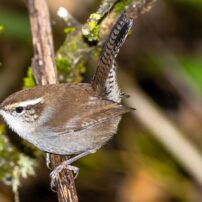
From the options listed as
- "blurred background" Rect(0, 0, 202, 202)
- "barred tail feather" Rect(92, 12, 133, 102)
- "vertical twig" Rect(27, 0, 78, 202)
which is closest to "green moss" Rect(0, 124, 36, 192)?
"vertical twig" Rect(27, 0, 78, 202)

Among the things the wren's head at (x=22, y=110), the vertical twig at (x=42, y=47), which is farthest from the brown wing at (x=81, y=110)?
the vertical twig at (x=42, y=47)

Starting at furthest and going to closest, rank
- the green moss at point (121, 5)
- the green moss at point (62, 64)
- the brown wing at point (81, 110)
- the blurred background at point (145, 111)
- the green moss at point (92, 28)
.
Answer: the blurred background at point (145, 111)
the green moss at point (62, 64)
the green moss at point (121, 5)
the brown wing at point (81, 110)
the green moss at point (92, 28)

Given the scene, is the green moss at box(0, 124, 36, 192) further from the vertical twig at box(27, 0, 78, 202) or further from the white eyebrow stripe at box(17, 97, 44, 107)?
the white eyebrow stripe at box(17, 97, 44, 107)

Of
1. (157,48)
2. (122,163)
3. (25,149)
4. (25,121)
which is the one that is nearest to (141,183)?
(122,163)

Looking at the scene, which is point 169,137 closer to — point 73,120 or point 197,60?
point 197,60

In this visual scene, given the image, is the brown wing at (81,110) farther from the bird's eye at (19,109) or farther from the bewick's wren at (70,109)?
the bird's eye at (19,109)

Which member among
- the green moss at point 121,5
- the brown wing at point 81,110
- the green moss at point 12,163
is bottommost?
the green moss at point 12,163

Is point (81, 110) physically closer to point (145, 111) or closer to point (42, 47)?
point (42, 47)

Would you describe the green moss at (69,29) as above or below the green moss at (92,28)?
above
